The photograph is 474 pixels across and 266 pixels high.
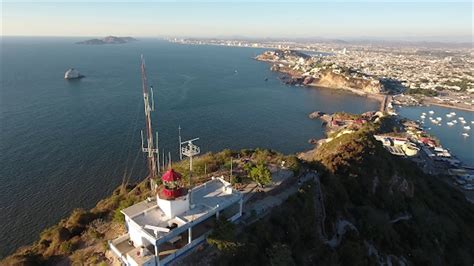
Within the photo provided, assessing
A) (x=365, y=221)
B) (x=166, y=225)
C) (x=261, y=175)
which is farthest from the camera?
(x=365, y=221)

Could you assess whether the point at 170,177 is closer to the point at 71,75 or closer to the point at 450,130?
the point at 450,130

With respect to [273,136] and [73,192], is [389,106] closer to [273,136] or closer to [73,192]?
[273,136]

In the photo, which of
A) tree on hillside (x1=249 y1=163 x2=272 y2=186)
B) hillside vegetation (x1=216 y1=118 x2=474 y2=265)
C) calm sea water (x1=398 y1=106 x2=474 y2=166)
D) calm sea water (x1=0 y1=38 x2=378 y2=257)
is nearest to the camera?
hillside vegetation (x1=216 y1=118 x2=474 y2=265)

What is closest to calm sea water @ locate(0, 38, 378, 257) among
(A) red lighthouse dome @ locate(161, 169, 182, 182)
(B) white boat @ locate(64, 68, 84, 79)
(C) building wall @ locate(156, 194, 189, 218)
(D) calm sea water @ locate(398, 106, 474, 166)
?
(B) white boat @ locate(64, 68, 84, 79)

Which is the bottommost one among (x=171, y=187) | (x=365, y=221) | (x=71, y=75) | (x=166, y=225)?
(x=365, y=221)

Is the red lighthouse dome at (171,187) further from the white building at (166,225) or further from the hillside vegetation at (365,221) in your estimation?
the hillside vegetation at (365,221)

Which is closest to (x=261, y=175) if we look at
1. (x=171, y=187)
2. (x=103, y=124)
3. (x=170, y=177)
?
(x=171, y=187)

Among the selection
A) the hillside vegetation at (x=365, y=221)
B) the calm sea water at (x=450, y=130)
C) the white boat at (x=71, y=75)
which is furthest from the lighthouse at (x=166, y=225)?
the white boat at (x=71, y=75)

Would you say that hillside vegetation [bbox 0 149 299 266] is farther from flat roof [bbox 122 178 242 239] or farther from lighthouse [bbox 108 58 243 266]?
flat roof [bbox 122 178 242 239]
